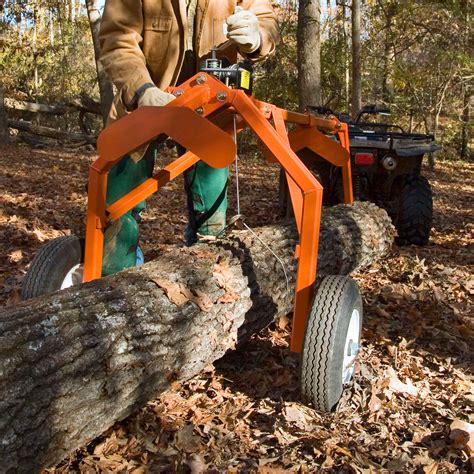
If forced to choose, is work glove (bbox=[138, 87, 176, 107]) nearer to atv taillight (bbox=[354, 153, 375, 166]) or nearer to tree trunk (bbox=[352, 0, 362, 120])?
atv taillight (bbox=[354, 153, 375, 166])

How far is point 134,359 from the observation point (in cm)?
214

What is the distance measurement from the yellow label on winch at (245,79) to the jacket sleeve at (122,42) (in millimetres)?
519

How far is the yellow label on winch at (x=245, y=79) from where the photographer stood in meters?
2.69

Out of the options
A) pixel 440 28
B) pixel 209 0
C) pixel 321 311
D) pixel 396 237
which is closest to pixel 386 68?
pixel 440 28

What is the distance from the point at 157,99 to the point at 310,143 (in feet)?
3.23

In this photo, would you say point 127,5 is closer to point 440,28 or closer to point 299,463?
point 299,463

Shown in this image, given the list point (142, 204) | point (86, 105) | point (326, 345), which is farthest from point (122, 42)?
point (86, 105)

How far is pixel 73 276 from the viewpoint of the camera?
307cm

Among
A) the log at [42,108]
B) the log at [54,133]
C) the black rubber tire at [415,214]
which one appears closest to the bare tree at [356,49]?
the log at [54,133]

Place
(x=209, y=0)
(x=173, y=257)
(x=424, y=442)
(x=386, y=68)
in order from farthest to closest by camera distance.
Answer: (x=386, y=68)
(x=209, y=0)
(x=173, y=257)
(x=424, y=442)

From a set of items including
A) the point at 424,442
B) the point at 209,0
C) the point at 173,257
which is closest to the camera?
the point at 424,442

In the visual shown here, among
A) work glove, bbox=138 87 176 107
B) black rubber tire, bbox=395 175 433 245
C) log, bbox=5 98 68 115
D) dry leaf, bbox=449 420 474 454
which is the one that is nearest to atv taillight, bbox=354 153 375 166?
black rubber tire, bbox=395 175 433 245

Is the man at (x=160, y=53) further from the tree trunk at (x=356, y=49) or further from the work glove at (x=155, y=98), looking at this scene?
the tree trunk at (x=356, y=49)

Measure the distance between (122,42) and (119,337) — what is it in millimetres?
1670
